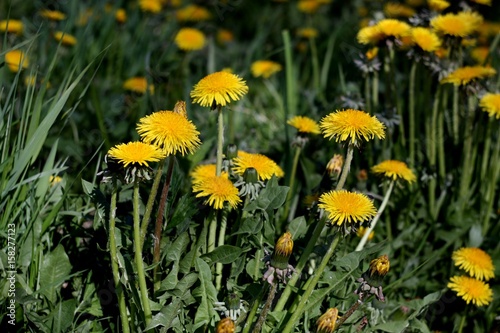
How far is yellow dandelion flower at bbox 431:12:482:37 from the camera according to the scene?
8.05 feet

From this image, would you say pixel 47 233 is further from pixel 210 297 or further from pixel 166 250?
pixel 210 297

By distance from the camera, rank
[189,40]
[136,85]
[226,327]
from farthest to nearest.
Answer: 1. [189,40]
2. [136,85]
3. [226,327]

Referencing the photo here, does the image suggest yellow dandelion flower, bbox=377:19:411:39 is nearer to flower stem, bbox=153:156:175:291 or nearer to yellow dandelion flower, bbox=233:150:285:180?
yellow dandelion flower, bbox=233:150:285:180

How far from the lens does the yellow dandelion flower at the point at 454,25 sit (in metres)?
2.45

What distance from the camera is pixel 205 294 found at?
1718mm

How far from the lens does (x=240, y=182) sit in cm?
184

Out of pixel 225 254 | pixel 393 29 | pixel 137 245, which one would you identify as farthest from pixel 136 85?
pixel 137 245

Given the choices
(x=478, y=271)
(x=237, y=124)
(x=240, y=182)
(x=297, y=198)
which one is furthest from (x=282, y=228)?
(x=237, y=124)

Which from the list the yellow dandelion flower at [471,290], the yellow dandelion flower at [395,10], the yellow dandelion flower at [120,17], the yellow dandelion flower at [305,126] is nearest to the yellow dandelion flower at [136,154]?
the yellow dandelion flower at [305,126]

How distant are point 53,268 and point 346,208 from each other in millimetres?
846

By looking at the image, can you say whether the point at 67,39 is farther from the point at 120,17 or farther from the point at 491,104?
the point at 491,104

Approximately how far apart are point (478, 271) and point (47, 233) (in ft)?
4.21

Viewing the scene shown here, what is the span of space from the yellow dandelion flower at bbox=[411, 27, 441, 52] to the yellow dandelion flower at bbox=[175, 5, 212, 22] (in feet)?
6.16

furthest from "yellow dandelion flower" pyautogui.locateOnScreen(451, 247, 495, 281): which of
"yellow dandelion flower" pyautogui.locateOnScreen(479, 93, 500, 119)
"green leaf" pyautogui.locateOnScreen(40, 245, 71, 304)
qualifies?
"green leaf" pyautogui.locateOnScreen(40, 245, 71, 304)
